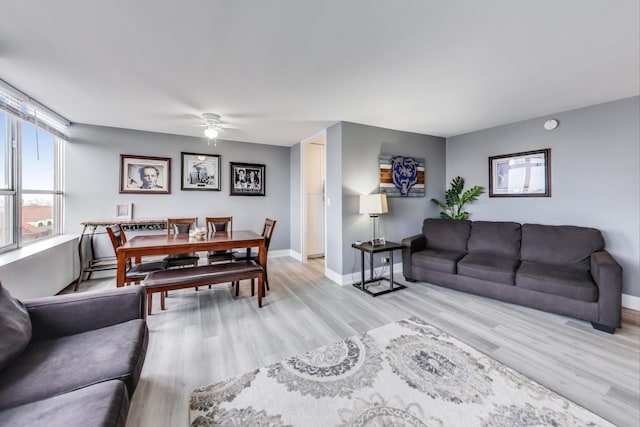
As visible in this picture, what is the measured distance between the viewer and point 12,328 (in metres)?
1.17

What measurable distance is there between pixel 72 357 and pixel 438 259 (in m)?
3.49

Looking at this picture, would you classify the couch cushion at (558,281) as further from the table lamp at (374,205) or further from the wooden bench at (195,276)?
the wooden bench at (195,276)

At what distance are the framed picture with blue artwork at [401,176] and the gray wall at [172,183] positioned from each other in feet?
7.16

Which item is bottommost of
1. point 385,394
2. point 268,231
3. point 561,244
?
point 385,394

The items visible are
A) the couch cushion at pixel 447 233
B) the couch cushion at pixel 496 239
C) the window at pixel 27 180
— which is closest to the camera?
the window at pixel 27 180

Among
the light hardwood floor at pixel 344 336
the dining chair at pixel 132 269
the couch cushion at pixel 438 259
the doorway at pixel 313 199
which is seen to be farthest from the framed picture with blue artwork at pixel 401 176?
the dining chair at pixel 132 269

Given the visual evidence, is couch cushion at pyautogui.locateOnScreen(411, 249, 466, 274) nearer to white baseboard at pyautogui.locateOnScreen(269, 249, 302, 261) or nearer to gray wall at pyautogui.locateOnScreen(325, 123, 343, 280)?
gray wall at pyautogui.locateOnScreen(325, 123, 343, 280)

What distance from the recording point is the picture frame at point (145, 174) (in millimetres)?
3949

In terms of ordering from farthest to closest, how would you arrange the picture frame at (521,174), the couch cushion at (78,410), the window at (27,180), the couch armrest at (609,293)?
the picture frame at (521,174) < the window at (27,180) < the couch armrest at (609,293) < the couch cushion at (78,410)

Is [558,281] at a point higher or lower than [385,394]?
higher

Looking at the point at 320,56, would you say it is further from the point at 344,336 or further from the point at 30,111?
the point at 30,111

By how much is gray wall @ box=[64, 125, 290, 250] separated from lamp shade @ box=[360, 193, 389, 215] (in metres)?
2.25

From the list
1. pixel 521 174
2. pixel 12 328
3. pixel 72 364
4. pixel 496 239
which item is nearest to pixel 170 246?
pixel 12 328

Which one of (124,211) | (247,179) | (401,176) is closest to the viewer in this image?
(124,211)
